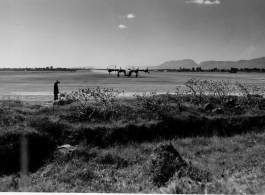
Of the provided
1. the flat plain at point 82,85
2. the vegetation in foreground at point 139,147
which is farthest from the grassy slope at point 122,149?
the flat plain at point 82,85

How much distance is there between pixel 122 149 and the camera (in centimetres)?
850

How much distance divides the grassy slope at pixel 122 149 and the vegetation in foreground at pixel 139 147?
3 centimetres

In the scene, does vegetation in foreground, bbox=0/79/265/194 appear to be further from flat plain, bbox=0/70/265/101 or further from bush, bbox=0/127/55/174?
flat plain, bbox=0/70/265/101

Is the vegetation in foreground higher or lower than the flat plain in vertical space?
lower

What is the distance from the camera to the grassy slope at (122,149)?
17.8ft

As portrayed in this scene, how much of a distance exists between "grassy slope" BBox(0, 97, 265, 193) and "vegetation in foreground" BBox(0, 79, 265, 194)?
0.03 meters

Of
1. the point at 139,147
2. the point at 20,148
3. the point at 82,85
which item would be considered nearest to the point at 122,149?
the point at 139,147

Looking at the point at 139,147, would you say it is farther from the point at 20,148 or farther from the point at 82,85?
the point at 82,85

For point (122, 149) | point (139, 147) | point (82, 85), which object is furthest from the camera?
point (82, 85)

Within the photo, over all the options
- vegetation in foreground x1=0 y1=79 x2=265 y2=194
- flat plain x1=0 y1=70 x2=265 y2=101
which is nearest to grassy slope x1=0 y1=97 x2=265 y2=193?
vegetation in foreground x1=0 y1=79 x2=265 y2=194

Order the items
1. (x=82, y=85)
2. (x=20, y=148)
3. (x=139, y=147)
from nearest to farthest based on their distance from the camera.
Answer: (x=20, y=148), (x=139, y=147), (x=82, y=85)

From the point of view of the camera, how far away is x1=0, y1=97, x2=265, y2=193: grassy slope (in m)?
5.43

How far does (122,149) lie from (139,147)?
0.59 meters

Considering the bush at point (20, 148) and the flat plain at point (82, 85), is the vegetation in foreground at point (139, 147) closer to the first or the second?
the bush at point (20, 148)
